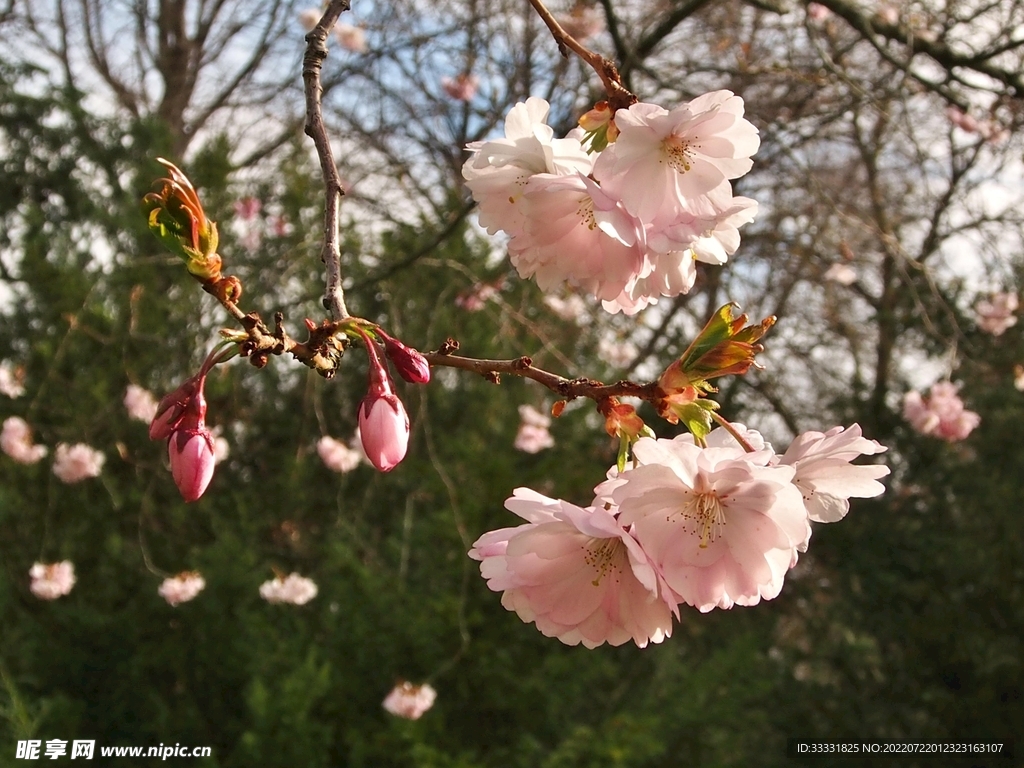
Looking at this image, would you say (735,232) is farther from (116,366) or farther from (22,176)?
(22,176)

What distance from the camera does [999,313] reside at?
375 cm

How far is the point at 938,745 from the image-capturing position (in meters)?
3.24

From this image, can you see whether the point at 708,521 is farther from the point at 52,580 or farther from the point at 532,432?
the point at 52,580

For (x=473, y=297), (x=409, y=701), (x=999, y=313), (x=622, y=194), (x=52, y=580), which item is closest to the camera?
(x=622, y=194)

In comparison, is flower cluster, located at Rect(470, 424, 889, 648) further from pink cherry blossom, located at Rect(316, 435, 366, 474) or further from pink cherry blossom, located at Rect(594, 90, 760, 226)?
pink cherry blossom, located at Rect(316, 435, 366, 474)

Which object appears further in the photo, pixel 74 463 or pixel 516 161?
pixel 74 463

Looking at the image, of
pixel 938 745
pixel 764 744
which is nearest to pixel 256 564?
pixel 764 744

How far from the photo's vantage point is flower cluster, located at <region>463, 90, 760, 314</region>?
2.31 ft

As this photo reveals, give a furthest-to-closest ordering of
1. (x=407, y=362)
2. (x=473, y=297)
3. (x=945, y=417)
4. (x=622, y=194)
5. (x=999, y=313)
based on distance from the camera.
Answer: (x=999, y=313) < (x=473, y=297) < (x=945, y=417) < (x=622, y=194) < (x=407, y=362)

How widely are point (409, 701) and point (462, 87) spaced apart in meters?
3.26

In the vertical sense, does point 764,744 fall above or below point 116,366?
below

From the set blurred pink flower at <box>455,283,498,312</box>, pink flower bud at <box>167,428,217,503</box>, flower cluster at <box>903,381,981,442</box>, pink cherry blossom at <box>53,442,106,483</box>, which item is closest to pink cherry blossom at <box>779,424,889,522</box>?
pink flower bud at <box>167,428,217,503</box>

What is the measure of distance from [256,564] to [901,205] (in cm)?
448

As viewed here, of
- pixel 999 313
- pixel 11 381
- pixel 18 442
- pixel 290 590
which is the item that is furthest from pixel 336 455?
pixel 999 313
